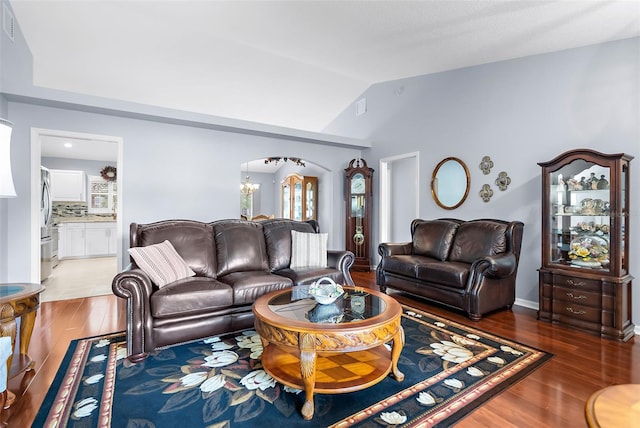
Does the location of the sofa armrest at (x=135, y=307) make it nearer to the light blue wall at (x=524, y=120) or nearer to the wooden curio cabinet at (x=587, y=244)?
the wooden curio cabinet at (x=587, y=244)

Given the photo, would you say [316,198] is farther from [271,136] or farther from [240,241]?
[240,241]

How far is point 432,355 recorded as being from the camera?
2561mm

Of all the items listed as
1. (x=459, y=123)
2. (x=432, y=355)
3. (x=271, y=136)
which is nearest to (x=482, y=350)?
(x=432, y=355)

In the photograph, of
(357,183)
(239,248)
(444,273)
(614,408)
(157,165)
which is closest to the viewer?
(614,408)

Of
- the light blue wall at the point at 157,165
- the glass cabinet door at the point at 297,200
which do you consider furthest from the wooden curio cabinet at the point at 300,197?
the light blue wall at the point at 157,165

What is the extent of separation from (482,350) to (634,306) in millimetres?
1840

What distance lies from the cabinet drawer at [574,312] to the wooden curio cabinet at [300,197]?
5201 mm

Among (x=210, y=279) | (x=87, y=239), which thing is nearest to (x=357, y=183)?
(x=210, y=279)

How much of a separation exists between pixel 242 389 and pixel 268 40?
13.1 feet

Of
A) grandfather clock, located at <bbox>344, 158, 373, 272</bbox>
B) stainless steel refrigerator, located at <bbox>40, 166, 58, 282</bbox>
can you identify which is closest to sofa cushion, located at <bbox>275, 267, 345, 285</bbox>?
grandfather clock, located at <bbox>344, 158, 373, 272</bbox>

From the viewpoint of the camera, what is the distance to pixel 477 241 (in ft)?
13.1

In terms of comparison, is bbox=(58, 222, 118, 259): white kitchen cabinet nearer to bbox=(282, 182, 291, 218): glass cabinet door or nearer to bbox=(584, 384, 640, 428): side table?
bbox=(282, 182, 291, 218): glass cabinet door

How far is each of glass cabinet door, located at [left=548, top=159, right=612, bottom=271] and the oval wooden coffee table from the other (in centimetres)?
226

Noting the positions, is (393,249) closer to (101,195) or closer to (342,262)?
(342,262)
